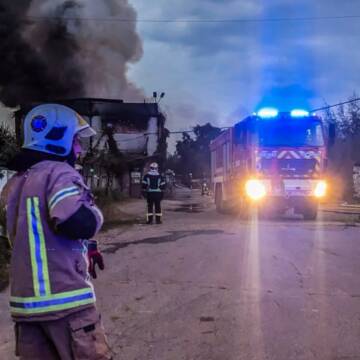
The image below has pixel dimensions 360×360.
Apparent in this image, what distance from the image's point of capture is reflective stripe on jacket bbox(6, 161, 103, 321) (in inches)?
95.8

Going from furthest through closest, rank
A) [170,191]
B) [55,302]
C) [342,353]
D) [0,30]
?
[170,191] < [0,30] < [342,353] < [55,302]

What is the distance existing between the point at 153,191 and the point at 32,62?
23.4 metres

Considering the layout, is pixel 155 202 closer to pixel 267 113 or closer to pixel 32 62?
pixel 267 113

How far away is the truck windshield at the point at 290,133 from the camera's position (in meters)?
15.8

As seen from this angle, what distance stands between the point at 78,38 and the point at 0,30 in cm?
520

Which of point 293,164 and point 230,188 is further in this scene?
point 230,188

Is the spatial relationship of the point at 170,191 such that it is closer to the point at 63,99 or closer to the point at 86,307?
the point at 63,99

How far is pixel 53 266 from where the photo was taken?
2451mm

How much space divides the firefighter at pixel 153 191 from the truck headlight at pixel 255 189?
2492 mm

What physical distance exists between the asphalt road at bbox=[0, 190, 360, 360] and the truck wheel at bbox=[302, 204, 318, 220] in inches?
215

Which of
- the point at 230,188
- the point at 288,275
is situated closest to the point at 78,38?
the point at 230,188

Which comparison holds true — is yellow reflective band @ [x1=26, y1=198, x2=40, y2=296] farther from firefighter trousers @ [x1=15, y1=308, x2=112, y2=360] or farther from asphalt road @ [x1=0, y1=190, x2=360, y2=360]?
asphalt road @ [x1=0, y1=190, x2=360, y2=360]

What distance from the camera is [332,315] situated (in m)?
5.50

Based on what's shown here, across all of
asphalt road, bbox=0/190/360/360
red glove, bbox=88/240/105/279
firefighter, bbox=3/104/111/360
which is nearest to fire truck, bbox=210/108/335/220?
asphalt road, bbox=0/190/360/360
